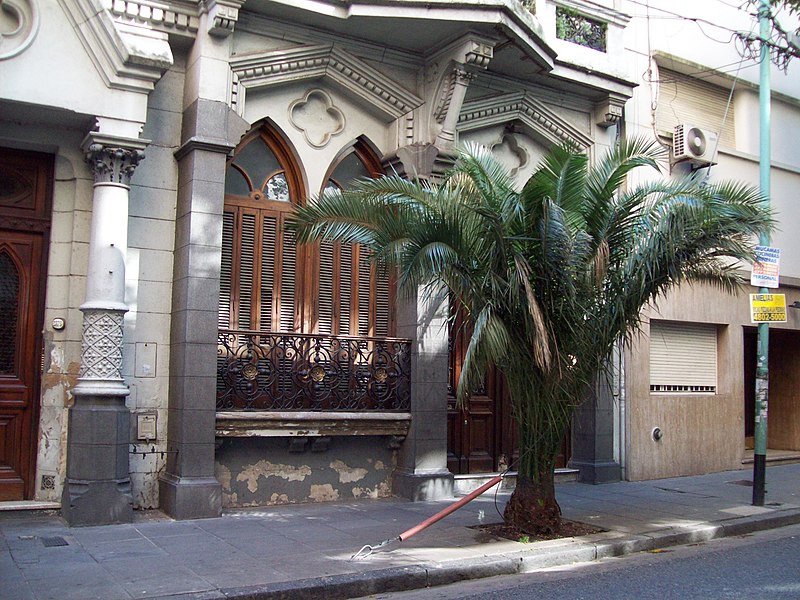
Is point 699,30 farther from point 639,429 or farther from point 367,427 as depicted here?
point 367,427

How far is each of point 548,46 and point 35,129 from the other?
7048 millimetres

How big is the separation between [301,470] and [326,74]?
17.5ft

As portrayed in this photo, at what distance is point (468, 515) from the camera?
34.1 ft

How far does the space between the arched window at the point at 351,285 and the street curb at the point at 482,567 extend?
4.37 meters

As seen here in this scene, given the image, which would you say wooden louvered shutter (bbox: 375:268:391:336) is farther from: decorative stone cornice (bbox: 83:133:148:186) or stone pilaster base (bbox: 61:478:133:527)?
stone pilaster base (bbox: 61:478:133:527)

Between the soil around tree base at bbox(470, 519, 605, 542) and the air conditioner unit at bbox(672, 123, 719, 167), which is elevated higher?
the air conditioner unit at bbox(672, 123, 719, 167)

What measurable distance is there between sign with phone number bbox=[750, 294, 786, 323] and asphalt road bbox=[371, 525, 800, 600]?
3.67 meters

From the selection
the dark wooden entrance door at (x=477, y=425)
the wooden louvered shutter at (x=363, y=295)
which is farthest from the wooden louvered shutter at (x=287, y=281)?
the dark wooden entrance door at (x=477, y=425)

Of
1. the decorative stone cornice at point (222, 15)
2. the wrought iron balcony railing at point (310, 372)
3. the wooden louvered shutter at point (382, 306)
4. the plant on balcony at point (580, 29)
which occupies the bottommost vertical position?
the wrought iron balcony railing at point (310, 372)

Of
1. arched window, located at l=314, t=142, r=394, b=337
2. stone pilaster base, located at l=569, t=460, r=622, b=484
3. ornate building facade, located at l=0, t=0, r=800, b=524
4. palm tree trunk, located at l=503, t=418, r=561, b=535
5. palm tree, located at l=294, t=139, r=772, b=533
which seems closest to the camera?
palm tree, located at l=294, t=139, r=772, b=533

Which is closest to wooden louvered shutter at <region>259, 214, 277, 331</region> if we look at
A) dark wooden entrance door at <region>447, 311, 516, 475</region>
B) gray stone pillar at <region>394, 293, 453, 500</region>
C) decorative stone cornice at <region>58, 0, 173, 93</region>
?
gray stone pillar at <region>394, 293, 453, 500</region>

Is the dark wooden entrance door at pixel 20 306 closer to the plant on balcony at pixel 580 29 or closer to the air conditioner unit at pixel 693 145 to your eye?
the plant on balcony at pixel 580 29

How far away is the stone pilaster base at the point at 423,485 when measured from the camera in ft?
37.3

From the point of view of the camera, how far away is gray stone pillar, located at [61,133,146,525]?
9.25 meters
